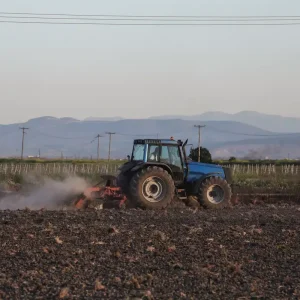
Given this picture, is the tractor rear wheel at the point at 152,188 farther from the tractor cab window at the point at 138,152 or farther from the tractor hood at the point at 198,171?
the tractor hood at the point at 198,171

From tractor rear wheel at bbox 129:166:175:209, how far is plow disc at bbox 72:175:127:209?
514 millimetres

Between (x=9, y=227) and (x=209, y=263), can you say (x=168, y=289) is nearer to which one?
(x=209, y=263)

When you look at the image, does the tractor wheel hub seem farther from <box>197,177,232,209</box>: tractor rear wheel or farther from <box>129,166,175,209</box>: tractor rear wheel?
<box>197,177,232,209</box>: tractor rear wheel

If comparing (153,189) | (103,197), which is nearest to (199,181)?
(153,189)

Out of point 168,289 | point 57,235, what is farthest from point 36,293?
point 57,235

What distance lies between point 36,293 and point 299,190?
981 inches


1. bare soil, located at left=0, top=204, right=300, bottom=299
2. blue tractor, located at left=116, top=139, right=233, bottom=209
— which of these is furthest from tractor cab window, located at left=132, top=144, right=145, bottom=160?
bare soil, located at left=0, top=204, right=300, bottom=299

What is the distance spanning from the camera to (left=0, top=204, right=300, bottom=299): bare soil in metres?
9.38

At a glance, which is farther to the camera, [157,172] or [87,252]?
[157,172]

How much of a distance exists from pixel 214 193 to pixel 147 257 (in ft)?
35.0

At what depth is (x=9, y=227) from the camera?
15.6m

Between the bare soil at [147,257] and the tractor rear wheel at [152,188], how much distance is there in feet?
8.71

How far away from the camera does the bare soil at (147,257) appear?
9375 millimetres

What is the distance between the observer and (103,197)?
21.5m
